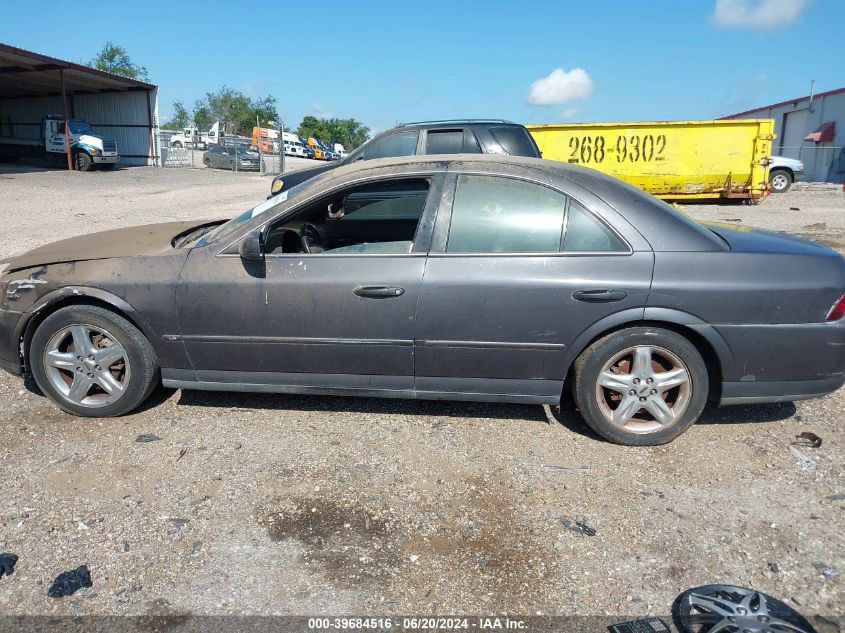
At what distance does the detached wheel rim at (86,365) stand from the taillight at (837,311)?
12.9 feet

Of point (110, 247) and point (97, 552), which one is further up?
point (110, 247)

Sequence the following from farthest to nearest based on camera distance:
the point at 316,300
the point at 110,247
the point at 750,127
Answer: the point at 750,127
the point at 110,247
the point at 316,300

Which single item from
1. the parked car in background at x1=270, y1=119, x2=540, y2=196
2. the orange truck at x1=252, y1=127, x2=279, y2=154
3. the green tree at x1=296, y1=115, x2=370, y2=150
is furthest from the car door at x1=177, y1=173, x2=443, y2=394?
the green tree at x1=296, y1=115, x2=370, y2=150

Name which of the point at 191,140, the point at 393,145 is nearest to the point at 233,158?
the point at 191,140

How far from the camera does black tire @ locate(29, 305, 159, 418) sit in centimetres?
370

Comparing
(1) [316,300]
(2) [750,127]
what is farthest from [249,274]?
(2) [750,127]

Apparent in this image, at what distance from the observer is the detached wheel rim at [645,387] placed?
3441 millimetres

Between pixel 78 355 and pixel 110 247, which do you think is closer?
pixel 78 355

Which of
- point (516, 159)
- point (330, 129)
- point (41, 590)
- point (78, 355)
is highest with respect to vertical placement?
point (330, 129)

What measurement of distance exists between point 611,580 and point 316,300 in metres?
2.04

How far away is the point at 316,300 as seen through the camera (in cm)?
353

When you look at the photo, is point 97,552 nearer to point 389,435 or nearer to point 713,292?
point 389,435

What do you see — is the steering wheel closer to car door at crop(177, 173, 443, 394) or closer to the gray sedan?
the gray sedan

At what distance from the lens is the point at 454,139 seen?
30.1 ft
